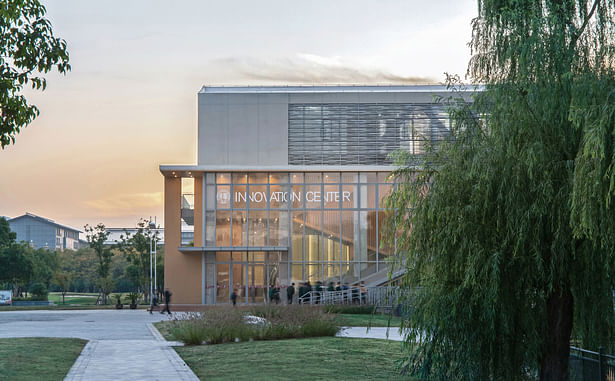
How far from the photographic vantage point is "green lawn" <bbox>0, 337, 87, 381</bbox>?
1619cm

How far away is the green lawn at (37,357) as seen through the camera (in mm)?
16188

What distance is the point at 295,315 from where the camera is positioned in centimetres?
2533

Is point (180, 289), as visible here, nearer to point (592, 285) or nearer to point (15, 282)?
point (15, 282)

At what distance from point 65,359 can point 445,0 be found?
41.0 feet

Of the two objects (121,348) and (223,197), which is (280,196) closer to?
(223,197)

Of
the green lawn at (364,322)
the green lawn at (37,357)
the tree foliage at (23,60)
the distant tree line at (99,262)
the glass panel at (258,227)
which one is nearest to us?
the tree foliage at (23,60)

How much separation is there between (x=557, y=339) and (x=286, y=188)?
1490 inches

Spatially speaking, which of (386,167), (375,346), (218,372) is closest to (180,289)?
(386,167)

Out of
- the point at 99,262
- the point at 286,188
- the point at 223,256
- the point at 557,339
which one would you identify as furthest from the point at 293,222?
the point at 557,339

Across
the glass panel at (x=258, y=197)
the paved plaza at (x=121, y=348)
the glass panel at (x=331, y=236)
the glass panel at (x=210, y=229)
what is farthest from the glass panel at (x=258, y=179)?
the paved plaza at (x=121, y=348)

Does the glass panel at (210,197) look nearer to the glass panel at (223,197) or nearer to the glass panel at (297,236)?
the glass panel at (223,197)

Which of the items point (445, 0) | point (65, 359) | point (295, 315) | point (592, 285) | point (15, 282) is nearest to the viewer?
point (592, 285)

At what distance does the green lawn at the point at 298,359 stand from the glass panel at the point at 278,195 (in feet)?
87.8

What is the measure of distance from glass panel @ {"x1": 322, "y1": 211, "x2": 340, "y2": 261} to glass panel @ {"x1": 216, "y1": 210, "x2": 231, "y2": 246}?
6.33 m
